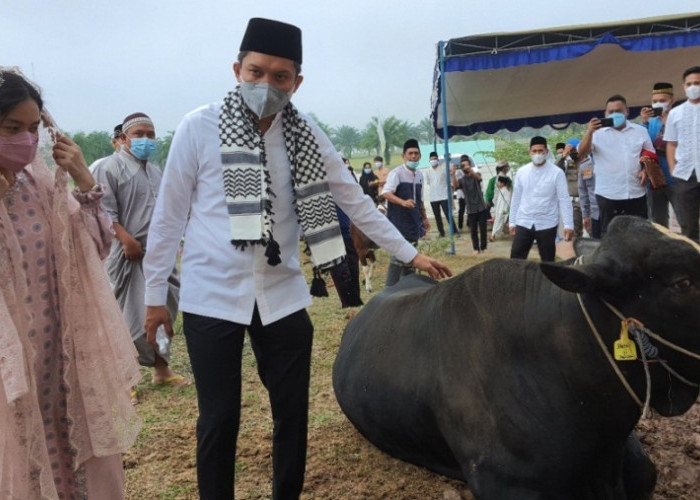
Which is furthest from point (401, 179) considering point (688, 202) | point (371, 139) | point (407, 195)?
point (371, 139)

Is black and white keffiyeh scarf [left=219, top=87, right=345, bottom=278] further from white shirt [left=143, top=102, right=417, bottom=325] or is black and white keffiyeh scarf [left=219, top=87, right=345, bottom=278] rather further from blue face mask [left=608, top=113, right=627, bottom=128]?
blue face mask [left=608, top=113, right=627, bottom=128]

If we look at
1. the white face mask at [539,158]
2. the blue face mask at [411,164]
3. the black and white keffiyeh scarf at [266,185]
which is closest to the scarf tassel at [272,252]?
the black and white keffiyeh scarf at [266,185]

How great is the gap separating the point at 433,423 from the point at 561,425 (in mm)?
636

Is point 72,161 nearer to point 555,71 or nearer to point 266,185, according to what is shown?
point 266,185

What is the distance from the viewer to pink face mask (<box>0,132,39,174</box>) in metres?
2.01

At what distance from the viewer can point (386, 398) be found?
3000 mm

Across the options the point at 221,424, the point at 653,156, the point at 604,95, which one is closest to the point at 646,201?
the point at 653,156

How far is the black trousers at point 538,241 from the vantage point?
7.06m

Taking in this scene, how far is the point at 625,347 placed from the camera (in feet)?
7.00

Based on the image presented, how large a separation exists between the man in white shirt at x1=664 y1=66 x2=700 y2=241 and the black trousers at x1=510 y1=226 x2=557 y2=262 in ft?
4.42

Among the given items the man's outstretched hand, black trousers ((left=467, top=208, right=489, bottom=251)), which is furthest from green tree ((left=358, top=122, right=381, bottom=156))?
the man's outstretched hand

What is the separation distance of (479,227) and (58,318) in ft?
35.7

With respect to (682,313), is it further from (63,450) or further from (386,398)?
(63,450)

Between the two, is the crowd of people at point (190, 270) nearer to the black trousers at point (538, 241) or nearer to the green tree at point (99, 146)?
the green tree at point (99, 146)
